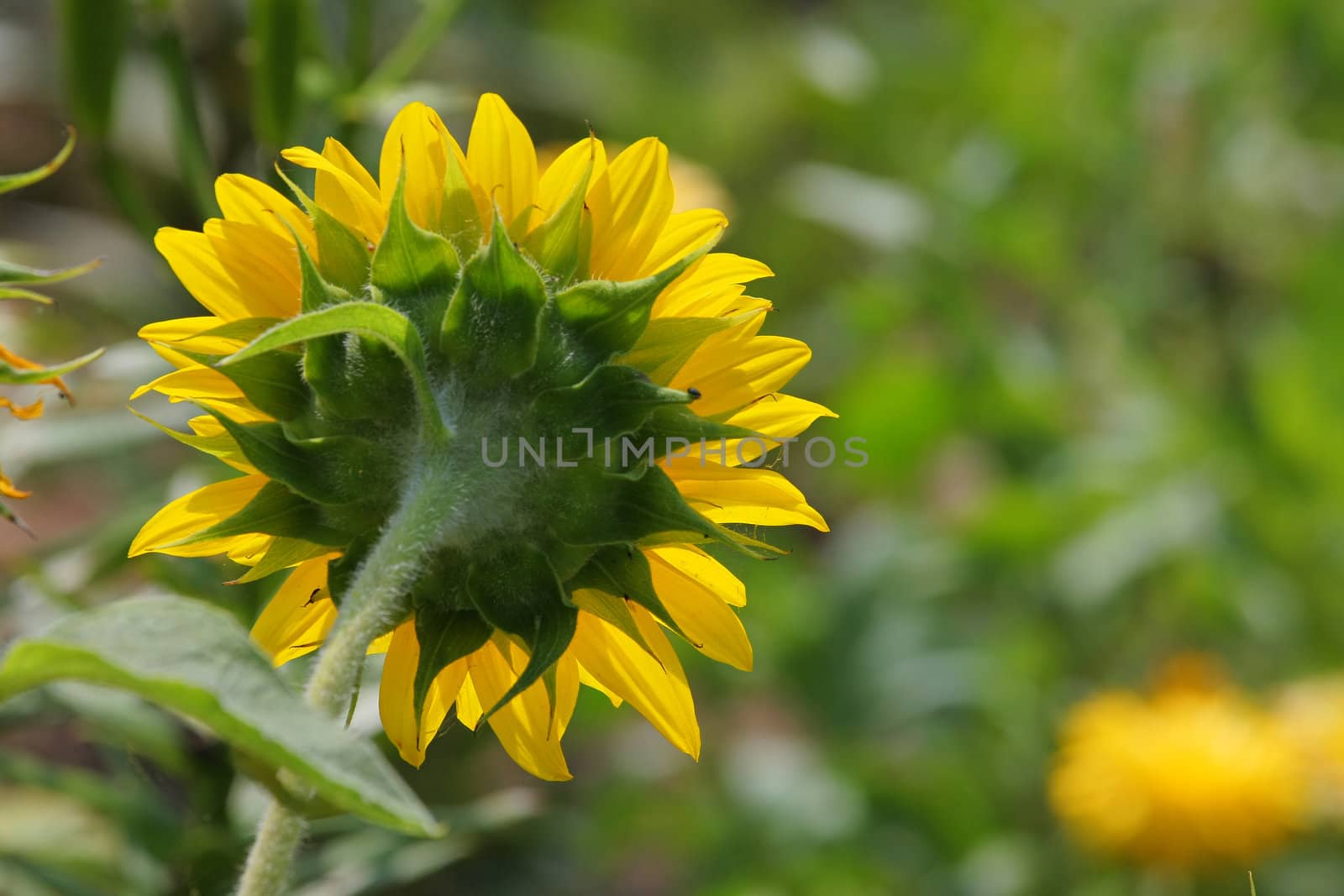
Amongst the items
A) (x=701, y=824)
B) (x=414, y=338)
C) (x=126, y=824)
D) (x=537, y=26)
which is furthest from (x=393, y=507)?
(x=537, y=26)

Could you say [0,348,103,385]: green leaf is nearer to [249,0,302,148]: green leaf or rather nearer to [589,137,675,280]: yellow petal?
[589,137,675,280]: yellow petal

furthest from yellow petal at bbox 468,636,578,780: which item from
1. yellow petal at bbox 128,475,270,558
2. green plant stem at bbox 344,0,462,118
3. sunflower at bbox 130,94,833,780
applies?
green plant stem at bbox 344,0,462,118

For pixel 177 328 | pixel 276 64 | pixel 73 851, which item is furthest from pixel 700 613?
pixel 73 851

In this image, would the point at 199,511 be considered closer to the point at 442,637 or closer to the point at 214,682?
the point at 442,637

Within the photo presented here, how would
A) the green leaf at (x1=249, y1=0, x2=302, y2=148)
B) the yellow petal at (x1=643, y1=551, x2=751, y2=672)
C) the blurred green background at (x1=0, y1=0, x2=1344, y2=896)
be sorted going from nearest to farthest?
1. the yellow petal at (x1=643, y1=551, x2=751, y2=672)
2. the green leaf at (x1=249, y1=0, x2=302, y2=148)
3. the blurred green background at (x1=0, y1=0, x2=1344, y2=896)

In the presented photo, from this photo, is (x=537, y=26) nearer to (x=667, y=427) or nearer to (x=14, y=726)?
(x=14, y=726)

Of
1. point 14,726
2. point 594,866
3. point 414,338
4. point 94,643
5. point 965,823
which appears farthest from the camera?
point 594,866
